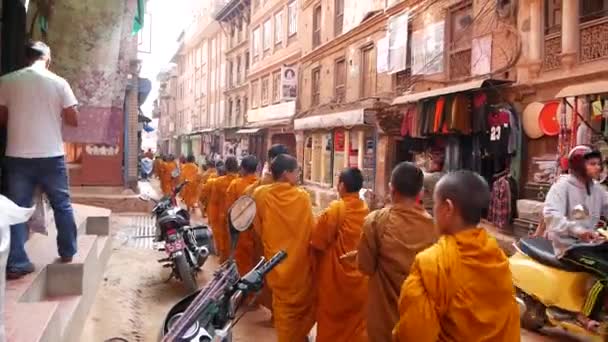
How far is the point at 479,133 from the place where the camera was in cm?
1129

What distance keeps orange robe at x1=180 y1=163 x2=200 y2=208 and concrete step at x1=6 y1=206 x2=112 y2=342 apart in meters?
9.18

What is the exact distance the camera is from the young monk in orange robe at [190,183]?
16031mm

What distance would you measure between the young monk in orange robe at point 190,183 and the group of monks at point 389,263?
9.80m

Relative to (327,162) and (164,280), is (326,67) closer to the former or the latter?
(327,162)

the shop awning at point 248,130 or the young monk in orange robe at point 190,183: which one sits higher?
the shop awning at point 248,130

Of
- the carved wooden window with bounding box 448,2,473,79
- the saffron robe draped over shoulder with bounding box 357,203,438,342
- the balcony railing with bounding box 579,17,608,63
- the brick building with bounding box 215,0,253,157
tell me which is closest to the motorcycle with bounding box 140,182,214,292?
the saffron robe draped over shoulder with bounding box 357,203,438,342

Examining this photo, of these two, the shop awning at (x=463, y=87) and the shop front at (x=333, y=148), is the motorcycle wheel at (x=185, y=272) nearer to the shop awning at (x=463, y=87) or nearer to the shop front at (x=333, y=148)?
the shop awning at (x=463, y=87)

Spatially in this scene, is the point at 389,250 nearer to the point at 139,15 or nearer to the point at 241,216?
the point at 241,216

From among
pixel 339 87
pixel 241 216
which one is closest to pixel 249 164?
pixel 241 216

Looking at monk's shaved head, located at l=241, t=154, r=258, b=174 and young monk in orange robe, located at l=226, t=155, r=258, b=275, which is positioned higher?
monk's shaved head, located at l=241, t=154, r=258, b=174

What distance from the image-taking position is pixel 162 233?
7.54 metres

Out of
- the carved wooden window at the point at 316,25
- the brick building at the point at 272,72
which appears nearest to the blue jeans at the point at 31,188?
the carved wooden window at the point at 316,25

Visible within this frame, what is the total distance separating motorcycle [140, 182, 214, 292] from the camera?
6840 mm

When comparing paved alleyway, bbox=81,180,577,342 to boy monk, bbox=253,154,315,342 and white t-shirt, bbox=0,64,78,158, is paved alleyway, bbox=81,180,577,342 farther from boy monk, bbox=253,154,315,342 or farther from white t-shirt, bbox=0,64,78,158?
white t-shirt, bbox=0,64,78,158
